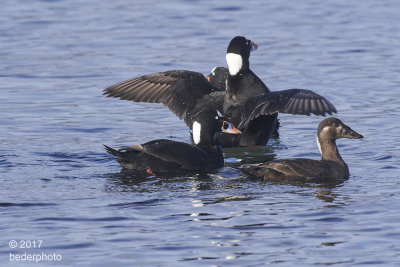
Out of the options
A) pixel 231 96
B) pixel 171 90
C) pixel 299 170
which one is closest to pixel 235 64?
pixel 231 96

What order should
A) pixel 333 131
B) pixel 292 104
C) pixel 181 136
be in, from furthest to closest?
pixel 181 136, pixel 292 104, pixel 333 131

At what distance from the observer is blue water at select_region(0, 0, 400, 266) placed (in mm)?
7910

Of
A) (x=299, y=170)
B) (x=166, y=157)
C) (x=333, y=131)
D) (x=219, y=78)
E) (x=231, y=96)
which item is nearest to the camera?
(x=299, y=170)

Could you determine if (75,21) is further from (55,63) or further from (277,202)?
(277,202)

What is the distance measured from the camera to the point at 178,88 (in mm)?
12641

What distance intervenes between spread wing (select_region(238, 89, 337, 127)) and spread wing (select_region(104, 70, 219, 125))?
1165mm

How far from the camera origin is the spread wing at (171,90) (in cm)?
1255

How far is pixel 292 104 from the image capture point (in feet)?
35.6

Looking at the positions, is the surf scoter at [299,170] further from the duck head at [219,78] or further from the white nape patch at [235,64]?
the duck head at [219,78]

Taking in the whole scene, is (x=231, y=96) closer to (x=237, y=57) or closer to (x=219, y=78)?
(x=237, y=57)

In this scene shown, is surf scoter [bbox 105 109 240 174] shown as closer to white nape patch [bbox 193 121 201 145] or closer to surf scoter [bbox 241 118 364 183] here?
white nape patch [bbox 193 121 201 145]

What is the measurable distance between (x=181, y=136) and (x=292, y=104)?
2.55 m

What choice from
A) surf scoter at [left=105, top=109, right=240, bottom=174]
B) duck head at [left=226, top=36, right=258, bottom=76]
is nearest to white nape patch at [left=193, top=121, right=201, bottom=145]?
surf scoter at [left=105, top=109, right=240, bottom=174]

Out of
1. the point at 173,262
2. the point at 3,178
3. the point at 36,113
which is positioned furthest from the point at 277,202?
the point at 36,113
